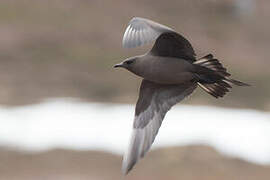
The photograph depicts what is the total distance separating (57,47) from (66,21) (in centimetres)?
183

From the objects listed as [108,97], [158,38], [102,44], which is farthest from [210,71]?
[102,44]

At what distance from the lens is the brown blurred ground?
48.2 feet

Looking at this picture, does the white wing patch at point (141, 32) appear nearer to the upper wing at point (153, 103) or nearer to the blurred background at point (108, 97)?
the upper wing at point (153, 103)

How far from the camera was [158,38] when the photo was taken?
7.85 metres

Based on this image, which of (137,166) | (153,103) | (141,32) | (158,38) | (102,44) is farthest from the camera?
(102,44)

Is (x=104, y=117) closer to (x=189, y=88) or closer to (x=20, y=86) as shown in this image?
(x=20, y=86)

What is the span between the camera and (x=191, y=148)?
1565cm

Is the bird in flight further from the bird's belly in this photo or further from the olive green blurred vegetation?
the olive green blurred vegetation

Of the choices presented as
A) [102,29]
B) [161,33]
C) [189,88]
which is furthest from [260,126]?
[161,33]

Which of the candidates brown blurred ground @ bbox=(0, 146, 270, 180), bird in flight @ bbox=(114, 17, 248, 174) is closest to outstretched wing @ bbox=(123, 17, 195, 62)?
bird in flight @ bbox=(114, 17, 248, 174)

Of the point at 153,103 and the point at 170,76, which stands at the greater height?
the point at 170,76

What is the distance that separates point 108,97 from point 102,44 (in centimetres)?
361

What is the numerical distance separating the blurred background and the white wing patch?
728 centimetres

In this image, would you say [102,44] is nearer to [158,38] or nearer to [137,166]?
[137,166]
